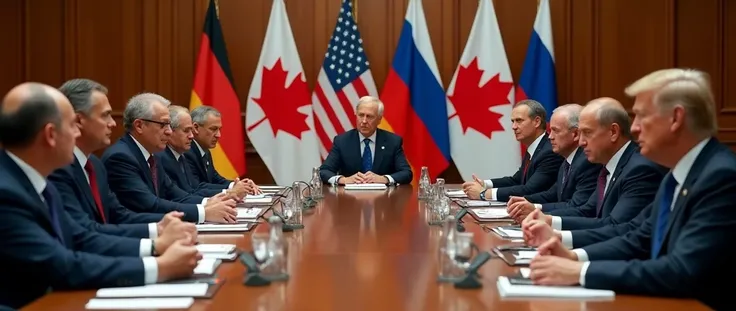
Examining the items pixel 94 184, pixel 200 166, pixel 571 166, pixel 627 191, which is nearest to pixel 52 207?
pixel 94 184

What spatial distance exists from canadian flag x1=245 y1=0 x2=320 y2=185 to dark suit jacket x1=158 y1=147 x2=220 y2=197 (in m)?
1.36

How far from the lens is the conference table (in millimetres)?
1998

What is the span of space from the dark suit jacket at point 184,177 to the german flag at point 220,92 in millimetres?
1281

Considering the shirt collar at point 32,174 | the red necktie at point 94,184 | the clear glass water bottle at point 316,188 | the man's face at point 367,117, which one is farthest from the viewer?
the man's face at point 367,117

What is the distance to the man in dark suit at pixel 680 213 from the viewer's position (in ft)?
6.99

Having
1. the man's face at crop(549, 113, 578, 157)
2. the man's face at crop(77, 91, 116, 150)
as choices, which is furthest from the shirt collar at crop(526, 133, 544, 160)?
the man's face at crop(77, 91, 116, 150)

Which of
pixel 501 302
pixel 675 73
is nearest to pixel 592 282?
pixel 501 302

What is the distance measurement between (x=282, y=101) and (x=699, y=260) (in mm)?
5605

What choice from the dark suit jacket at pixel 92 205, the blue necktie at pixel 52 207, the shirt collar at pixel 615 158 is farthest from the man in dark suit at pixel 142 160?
the shirt collar at pixel 615 158

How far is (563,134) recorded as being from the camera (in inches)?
183

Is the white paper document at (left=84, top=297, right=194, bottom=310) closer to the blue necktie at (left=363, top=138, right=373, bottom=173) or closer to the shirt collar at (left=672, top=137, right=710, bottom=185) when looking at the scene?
the shirt collar at (left=672, top=137, right=710, bottom=185)

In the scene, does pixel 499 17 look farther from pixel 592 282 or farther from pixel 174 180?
pixel 592 282

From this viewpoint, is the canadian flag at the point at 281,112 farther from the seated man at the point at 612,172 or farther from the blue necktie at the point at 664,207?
the blue necktie at the point at 664,207

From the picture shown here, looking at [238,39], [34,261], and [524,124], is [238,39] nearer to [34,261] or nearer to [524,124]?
[524,124]
